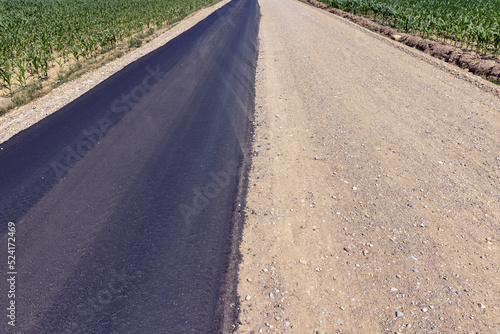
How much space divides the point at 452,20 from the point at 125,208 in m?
16.5

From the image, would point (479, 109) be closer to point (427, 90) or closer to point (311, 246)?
point (427, 90)

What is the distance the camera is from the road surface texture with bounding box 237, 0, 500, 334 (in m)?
3.45

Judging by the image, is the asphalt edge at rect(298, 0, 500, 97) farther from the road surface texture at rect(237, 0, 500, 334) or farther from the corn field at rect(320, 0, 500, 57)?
the corn field at rect(320, 0, 500, 57)

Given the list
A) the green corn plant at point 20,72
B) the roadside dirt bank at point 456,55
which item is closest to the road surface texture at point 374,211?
the roadside dirt bank at point 456,55

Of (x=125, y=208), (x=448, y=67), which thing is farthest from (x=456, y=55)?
(x=125, y=208)

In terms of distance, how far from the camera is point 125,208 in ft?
16.4

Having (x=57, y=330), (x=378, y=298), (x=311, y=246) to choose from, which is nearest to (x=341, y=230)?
(x=311, y=246)

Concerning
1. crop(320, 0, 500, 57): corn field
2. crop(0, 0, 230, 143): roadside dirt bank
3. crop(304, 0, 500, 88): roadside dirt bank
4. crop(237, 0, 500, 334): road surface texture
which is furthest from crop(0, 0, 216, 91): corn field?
crop(320, 0, 500, 57): corn field

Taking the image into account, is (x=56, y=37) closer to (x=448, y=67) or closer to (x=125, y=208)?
(x=125, y=208)

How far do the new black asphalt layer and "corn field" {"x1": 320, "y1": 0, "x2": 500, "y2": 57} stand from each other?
984 centimetres

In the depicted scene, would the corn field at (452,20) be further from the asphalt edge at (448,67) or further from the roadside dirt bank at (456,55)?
the asphalt edge at (448,67)

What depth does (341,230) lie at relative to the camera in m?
4.53

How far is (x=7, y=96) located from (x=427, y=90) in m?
12.8

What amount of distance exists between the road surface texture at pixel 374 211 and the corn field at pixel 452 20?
4.38 meters
